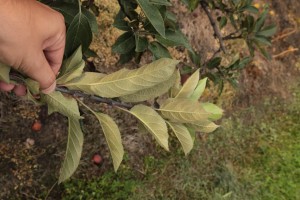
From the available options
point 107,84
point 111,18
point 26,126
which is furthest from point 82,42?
point 111,18

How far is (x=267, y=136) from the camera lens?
3.40 metres

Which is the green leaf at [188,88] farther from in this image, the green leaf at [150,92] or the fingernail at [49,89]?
the fingernail at [49,89]

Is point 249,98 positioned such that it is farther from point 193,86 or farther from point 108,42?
point 193,86

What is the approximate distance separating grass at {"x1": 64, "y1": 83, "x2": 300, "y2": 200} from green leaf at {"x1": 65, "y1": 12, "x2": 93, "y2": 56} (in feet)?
5.15

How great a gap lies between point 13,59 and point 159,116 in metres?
0.37

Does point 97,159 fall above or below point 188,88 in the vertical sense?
below

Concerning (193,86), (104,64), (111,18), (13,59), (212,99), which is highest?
(13,59)

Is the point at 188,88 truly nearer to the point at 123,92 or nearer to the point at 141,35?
the point at 123,92

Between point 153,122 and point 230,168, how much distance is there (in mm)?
2124

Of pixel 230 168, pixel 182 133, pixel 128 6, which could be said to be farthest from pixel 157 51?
pixel 230 168

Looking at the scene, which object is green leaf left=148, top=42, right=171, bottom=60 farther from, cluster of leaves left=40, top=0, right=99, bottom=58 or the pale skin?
the pale skin

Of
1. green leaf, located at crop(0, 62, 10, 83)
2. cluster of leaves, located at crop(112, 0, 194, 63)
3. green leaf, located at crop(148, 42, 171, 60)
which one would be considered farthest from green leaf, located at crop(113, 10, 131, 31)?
green leaf, located at crop(0, 62, 10, 83)

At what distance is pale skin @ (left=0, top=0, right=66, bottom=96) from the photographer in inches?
29.6

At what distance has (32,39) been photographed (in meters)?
0.81
